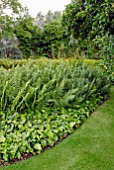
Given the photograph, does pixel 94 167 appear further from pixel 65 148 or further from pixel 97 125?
pixel 97 125

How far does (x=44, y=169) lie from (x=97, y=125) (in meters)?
1.46

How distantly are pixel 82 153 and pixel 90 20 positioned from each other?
97.0 inches

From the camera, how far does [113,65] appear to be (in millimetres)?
2936

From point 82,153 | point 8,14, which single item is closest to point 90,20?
point 82,153

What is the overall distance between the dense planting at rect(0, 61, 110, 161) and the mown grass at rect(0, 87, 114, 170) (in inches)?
6.5

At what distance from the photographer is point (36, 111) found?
149 inches

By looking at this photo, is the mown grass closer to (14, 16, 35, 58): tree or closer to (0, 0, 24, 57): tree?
(0, 0, 24, 57): tree

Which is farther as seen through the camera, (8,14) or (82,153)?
(8,14)

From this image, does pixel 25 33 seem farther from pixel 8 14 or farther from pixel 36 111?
pixel 36 111

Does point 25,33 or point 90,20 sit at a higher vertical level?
point 25,33

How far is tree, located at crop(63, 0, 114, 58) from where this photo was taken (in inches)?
124

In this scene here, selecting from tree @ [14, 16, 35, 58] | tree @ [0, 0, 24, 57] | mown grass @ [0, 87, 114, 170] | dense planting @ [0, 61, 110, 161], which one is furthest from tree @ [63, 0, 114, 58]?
tree @ [14, 16, 35, 58]

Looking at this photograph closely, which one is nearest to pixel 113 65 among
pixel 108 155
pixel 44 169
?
pixel 108 155

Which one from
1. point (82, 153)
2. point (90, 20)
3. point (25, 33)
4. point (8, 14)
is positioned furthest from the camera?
point (25, 33)
